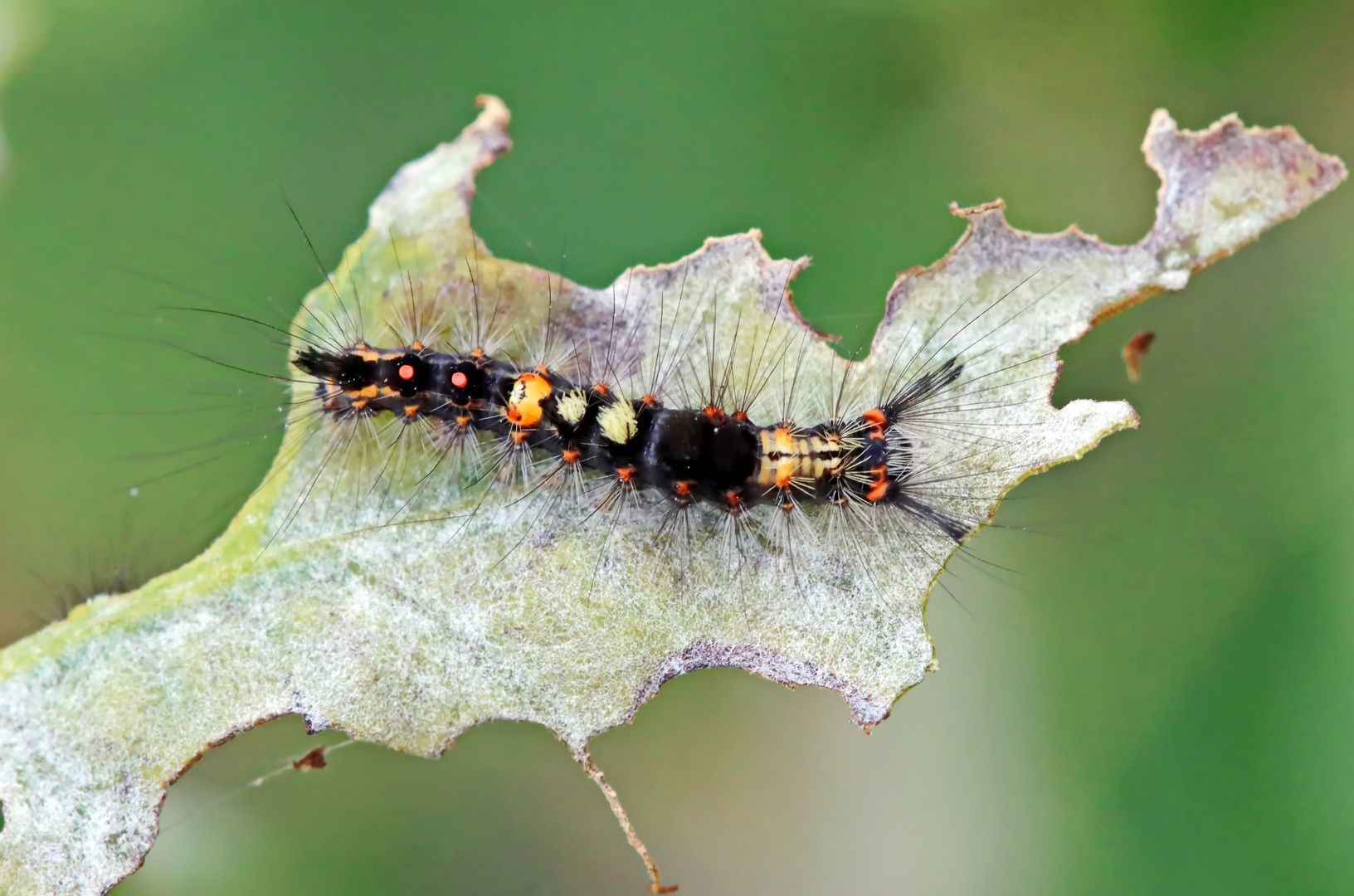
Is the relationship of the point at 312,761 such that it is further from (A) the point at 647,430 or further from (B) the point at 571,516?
(A) the point at 647,430

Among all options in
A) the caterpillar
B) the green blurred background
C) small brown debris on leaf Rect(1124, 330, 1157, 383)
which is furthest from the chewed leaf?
small brown debris on leaf Rect(1124, 330, 1157, 383)

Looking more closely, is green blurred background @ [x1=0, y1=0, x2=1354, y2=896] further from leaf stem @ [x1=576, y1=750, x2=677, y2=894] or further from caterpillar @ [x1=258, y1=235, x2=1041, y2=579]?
leaf stem @ [x1=576, y1=750, x2=677, y2=894]

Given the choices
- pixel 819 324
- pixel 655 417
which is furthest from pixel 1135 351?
pixel 655 417

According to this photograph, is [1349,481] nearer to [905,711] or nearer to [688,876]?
[905,711]

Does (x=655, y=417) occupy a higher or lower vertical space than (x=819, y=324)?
lower

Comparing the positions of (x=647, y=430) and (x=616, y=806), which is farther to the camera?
(x=647, y=430)

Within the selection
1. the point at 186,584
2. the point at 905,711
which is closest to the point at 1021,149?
the point at 905,711
